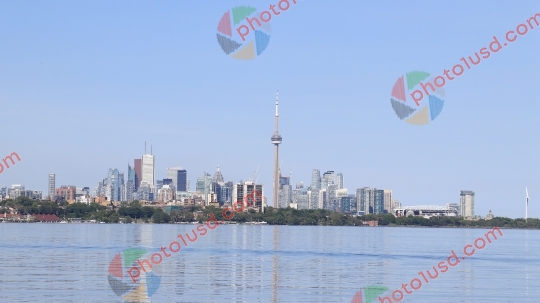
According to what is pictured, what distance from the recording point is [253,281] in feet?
168

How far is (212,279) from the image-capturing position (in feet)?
170

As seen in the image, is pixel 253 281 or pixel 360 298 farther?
pixel 253 281

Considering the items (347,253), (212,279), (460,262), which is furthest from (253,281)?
(347,253)

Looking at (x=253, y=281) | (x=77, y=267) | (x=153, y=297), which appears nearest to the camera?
(x=153, y=297)

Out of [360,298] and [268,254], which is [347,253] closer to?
[268,254]

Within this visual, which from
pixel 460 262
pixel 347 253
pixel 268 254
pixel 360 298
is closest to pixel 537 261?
pixel 460 262

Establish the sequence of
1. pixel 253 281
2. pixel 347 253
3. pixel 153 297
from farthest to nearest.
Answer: pixel 347 253 < pixel 253 281 < pixel 153 297

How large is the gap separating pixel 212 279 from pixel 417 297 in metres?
13.0

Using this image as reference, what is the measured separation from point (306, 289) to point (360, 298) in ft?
12.0

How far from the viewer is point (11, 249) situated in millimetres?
83062

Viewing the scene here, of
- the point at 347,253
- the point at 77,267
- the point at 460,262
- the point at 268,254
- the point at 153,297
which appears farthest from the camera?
the point at 347,253

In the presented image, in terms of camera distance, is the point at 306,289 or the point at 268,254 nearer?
the point at 306,289

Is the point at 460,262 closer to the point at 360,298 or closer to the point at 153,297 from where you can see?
the point at 360,298

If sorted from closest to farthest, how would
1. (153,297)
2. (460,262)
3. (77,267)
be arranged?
(153,297)
(77,267)
(460,262)
